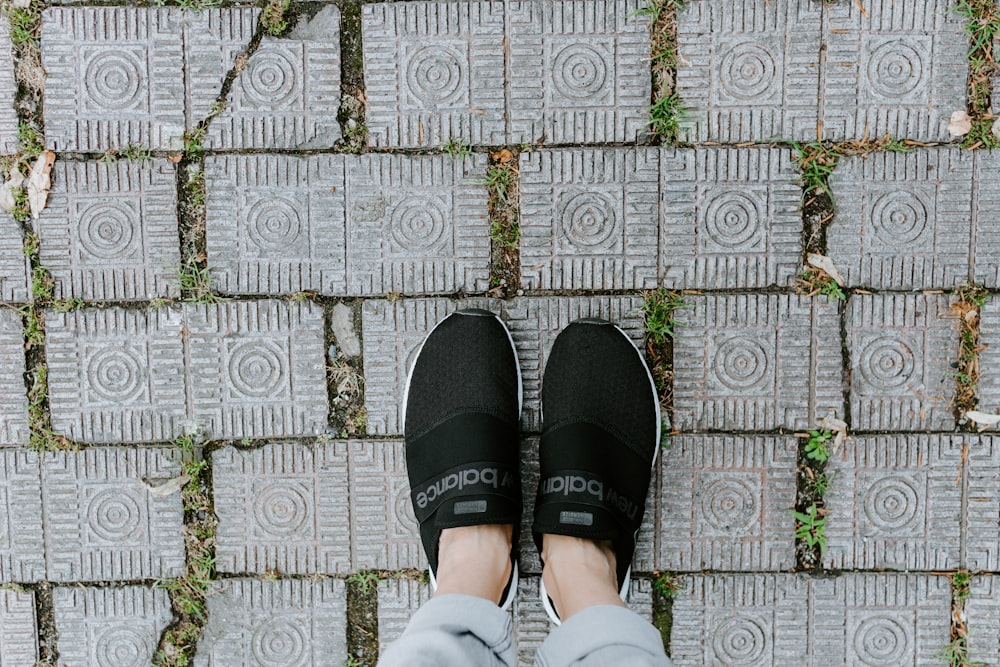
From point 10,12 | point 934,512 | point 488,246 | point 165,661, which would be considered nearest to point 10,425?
point 165,661

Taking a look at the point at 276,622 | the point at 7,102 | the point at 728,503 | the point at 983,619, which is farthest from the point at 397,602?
the point at 7,102

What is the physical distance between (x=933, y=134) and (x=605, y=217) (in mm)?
1087

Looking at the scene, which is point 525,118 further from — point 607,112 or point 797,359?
point 797,359

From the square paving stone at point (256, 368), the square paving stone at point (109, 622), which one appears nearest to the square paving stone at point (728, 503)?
the square paving stone at point (256, 368)

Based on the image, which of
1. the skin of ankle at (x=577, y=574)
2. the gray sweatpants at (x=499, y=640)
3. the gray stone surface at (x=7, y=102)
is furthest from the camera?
the gray stone surface at (x=7, y=102)

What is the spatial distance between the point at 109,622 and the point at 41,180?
4.89 feet

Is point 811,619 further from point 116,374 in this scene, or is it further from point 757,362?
point 116,374

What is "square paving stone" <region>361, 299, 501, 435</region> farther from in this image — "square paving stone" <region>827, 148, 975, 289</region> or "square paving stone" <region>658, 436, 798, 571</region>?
"square paving stone" <region>827, 148, 975, 289</region>

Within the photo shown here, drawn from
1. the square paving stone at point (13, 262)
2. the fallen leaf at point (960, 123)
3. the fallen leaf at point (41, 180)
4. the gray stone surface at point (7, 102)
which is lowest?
the square paving stone at point (13, 262)

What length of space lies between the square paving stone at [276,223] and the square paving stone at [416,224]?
0.20 ft

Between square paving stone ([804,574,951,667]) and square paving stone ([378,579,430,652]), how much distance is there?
50.3 inches

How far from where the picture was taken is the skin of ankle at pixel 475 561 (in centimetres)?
217

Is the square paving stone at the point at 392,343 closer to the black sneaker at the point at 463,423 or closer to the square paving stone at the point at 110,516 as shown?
the black sneaker at the point at 463,423

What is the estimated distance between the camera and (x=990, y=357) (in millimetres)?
2367
